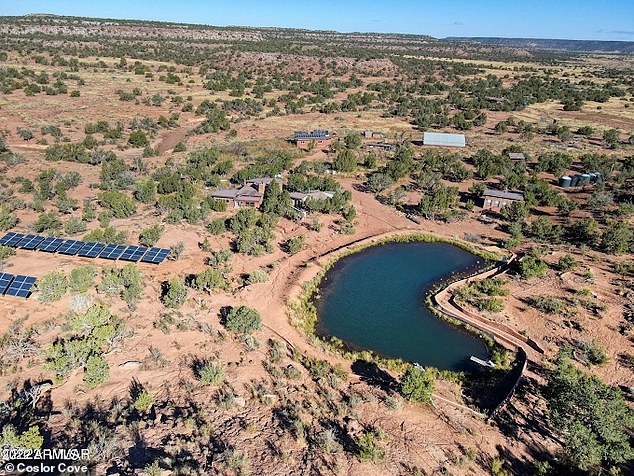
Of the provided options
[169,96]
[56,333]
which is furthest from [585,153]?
[169,96]

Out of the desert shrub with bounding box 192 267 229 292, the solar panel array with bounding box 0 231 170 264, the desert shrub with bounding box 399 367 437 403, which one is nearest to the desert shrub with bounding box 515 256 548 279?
the desert shrub with bounding box 399 367 437 403

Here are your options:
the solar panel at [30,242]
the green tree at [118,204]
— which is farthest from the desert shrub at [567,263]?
the solar panel at [30,242]

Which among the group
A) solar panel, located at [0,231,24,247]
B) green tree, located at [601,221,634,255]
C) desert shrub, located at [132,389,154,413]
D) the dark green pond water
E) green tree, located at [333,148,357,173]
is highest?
green tree, located at [333,148,357,173]

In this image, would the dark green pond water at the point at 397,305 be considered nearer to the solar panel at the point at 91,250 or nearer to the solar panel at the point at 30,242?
the solar panel at the point at 91,250

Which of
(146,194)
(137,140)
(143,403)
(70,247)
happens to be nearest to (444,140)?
(146,194)

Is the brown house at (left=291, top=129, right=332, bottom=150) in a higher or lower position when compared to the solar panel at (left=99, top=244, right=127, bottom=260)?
higher

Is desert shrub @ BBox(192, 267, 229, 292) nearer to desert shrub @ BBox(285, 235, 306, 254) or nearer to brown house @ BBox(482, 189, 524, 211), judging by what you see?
desert shrub @ BBox(285, 235, 306, 254)
